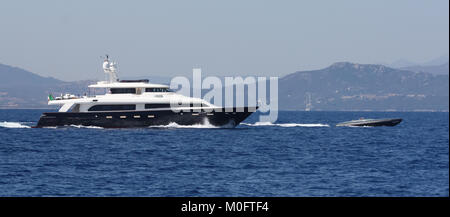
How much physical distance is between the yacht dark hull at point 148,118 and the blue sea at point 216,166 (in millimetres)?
5721

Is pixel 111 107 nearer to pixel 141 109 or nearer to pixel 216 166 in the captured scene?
pixel 141 109

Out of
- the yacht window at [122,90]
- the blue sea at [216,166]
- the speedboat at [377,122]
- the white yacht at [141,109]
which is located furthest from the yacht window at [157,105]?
the speedboat at [377,122]

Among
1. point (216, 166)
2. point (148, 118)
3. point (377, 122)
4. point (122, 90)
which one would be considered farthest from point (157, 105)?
point (377, 122)

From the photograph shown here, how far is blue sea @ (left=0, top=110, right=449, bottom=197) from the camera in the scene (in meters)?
32.9

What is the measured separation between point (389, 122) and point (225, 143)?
45649 mm

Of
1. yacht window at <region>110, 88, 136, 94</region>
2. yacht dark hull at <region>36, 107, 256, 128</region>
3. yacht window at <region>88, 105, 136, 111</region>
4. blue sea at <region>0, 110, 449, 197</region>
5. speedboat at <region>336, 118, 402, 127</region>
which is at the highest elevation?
yacht window at <region>110, 88, 136, 94</region>

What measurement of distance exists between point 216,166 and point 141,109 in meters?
33.9

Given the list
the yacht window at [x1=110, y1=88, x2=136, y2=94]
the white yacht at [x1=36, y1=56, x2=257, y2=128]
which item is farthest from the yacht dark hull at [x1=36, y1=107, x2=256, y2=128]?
the yacht window at [x1=110, y1=88, x2=136, y2=94]

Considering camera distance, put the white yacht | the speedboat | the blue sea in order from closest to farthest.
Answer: the blue sea → the white yacht → the speedboat

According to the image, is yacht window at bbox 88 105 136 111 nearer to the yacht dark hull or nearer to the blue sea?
the yacht dark hull

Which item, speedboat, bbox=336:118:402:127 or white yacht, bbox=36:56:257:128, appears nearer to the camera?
white yacht, bbox=36:56:257:128

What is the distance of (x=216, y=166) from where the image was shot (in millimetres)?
42031
